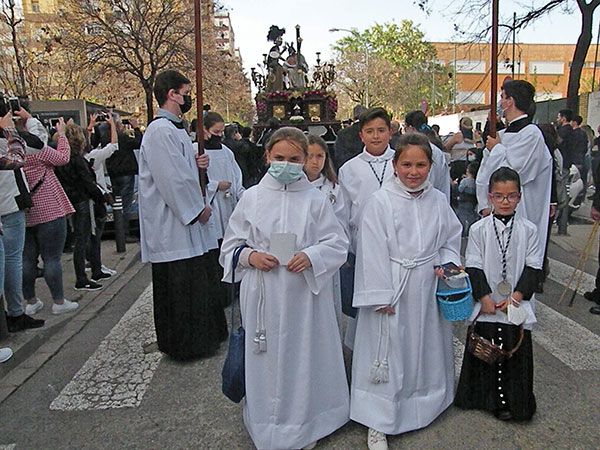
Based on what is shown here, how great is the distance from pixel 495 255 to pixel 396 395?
3.38ft

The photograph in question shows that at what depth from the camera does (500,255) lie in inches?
136

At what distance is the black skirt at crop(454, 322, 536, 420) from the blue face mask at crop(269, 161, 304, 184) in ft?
4.81

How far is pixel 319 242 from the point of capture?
3.27 m

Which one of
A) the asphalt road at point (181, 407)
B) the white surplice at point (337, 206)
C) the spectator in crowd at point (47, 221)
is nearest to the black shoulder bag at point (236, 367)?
the asphalt road at point (181, 407)

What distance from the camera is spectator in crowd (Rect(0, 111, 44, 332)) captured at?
15.3 ft

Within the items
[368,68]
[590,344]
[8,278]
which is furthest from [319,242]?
[368,68]

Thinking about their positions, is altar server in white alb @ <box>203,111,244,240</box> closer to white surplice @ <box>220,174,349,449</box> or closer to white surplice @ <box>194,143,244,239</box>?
white surplice @ <box>194,143,244,239</box>

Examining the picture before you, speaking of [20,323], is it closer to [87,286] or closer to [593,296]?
[87,286]

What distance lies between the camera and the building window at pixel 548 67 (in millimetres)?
63844

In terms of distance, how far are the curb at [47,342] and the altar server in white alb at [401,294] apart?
270 centimetres

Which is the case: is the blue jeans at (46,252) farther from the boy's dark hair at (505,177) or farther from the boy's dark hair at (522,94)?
the boy's dark hair at (522,94)

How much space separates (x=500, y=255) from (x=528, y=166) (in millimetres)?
1696

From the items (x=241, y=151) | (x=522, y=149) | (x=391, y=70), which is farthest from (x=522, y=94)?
(x=391, y=70)

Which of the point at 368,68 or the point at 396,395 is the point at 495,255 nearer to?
the point at 396,395
